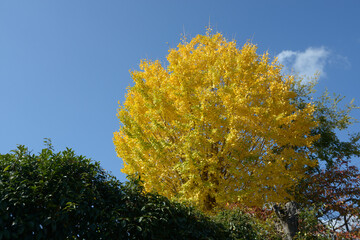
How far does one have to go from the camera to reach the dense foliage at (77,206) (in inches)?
182

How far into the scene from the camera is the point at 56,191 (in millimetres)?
5043

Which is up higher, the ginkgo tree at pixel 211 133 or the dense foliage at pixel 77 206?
the ginkgo tree at pixel 211 133

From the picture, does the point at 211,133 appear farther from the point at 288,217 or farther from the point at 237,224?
the point at 288,217

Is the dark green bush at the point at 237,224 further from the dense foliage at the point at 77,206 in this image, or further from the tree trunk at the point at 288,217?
the tree trunk at the point at 288,217

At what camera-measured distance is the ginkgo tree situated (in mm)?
10078

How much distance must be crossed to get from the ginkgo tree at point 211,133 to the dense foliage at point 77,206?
12.5 feet

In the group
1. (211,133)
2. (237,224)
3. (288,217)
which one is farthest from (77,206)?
(288,217)

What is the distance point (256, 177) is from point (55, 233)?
24.2 ft

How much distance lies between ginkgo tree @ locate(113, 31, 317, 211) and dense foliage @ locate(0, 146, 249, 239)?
12.5 ft

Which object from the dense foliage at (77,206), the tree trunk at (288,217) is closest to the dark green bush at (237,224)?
the dense foliage at (77,206)

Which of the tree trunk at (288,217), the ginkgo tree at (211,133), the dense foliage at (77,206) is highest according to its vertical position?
the ginkgo tree at (211,133)

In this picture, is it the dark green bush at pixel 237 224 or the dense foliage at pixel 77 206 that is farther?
the dark green bush at pixel 237 224

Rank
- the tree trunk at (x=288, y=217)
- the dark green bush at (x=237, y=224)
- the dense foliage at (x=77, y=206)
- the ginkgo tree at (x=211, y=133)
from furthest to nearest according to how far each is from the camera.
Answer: the tree trunk at (x=288, y=217) < the ginkgo tree at (x=211, y=133) < the dark green bush at (x=237, y=224) < the dense foliage at (x=77, y=206)

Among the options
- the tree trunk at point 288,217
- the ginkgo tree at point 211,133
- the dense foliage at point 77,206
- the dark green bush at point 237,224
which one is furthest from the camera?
the tree trunk at point 288,217
